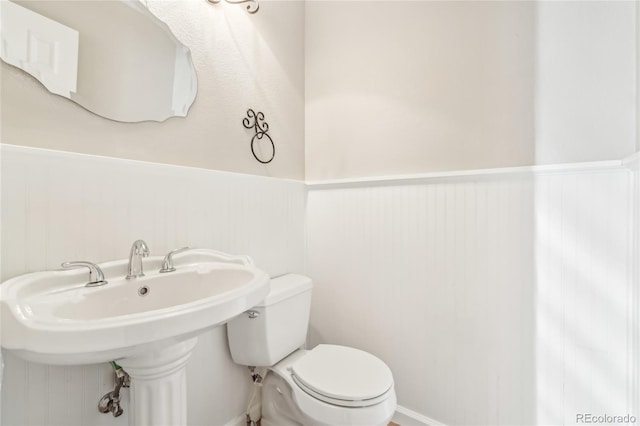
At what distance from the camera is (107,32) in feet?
3.11

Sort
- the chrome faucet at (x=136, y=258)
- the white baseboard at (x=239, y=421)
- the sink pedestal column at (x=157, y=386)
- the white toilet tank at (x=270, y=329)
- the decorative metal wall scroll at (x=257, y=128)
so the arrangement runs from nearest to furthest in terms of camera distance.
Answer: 1. the sink pedestal column at (x=157, y=386)
2. the chrome faucet at (x=136, y=258)
3. the white toilet tank at (x=270, y=329)
4. the white baseboard at (x=239, y=421)
5. the decorative metal wall scroll at (x=257, y=128)

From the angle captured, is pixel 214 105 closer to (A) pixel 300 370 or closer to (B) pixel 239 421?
(A) pixel 300 370

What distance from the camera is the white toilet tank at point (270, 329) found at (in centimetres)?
118

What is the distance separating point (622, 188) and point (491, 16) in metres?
0.83

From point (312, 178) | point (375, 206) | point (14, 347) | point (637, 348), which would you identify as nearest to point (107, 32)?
point (14, 347)

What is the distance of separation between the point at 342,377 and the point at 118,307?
0.81 meters

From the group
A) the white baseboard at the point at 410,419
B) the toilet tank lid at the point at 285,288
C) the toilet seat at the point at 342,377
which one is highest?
the toilet tank lid at the point at 285,288

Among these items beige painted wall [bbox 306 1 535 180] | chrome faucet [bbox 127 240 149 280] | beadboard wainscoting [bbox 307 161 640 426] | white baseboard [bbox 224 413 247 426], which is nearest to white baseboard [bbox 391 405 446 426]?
beadboard wainscoting [bbox 307 161 640 426]

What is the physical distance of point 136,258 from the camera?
899 millimetres

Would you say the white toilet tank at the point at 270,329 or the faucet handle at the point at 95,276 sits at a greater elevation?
the faucet handle at the point at 95,276

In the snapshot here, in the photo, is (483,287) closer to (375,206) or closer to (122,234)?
(375,206)

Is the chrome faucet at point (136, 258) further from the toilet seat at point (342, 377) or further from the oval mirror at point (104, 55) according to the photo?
the toilet seat at point (342, 377)

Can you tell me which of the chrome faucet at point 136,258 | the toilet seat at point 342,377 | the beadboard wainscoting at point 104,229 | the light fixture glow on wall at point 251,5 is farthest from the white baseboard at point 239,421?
the light fixture glow on wall at point 251,5

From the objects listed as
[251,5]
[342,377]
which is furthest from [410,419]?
[251,5]
